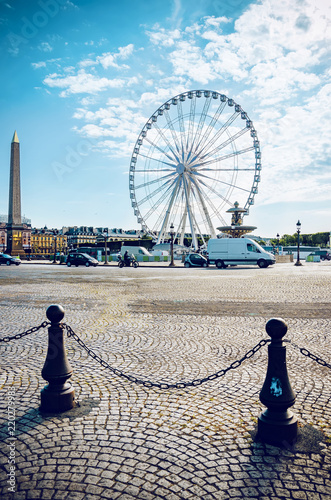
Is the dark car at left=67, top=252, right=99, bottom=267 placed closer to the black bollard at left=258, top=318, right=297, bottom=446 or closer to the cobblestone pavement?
the cobblestone pavement

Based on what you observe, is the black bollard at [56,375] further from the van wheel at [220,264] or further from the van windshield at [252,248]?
the van wheel at [220,264]

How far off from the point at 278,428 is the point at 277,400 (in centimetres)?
20

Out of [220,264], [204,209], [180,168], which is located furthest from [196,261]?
[180,168]

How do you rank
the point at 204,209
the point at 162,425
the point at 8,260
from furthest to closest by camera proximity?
the point at 204,209, the point at 8,260, the point at 162,425

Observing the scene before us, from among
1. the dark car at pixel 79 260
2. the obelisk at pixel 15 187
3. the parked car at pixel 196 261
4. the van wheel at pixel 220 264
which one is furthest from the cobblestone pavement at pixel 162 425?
the obelisk at pixel 15 187

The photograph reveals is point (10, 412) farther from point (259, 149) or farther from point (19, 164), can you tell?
Result: point (19, 164)

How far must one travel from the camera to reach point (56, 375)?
136 inches

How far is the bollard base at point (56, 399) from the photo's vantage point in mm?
3445

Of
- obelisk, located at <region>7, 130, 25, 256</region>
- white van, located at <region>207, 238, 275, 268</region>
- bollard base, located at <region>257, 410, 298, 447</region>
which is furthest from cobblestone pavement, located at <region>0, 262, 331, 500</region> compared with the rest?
obelisk, located at <region>7, 130, 25, 256</region>

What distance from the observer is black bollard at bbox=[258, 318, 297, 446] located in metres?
2.91

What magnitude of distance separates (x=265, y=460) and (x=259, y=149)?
3737 centimetres

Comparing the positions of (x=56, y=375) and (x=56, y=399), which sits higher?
(x=56, y=375)

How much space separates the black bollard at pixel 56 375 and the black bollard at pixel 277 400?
1.71m

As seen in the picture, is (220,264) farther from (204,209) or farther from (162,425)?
(162,425)
